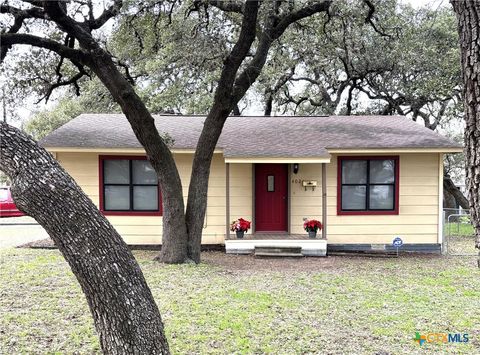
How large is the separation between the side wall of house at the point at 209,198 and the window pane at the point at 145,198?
264 mm

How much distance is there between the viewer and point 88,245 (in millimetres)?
2582

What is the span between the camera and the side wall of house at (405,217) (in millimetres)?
10258

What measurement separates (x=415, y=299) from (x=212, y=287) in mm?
3050

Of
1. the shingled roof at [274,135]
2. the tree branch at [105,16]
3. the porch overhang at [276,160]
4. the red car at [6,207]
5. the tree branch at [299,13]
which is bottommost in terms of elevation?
the red car at [6,207]

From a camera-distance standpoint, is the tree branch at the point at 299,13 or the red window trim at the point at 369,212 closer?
the tree branch at the point at 299,13

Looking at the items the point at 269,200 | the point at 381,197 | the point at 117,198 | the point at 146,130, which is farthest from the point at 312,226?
the point at 117,198

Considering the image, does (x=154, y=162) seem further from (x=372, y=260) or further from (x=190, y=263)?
(x=372, y=260)

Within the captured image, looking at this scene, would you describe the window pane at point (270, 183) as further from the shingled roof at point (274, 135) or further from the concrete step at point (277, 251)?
the concrete step at point (277, 251)

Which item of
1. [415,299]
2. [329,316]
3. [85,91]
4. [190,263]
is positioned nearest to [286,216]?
[190,263]

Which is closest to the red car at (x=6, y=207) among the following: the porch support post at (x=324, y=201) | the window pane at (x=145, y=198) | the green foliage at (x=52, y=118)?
the green foliage at (x=52, y=118)

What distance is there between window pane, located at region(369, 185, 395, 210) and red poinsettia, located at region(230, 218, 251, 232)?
327cm

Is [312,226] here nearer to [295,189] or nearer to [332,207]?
[332,207]

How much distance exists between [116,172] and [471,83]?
9336 millimetres

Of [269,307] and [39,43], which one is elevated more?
[39,43]
